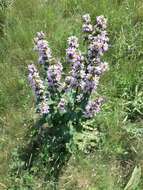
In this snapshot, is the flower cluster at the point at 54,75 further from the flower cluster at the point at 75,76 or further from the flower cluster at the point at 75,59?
the flower cluster at the point at 75,59

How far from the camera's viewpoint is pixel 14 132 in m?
3.99

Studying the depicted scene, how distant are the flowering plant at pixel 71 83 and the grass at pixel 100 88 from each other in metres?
0.34

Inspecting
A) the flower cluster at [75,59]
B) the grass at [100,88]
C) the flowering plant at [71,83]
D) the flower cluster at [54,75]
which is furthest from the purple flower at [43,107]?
the grass at [100,88]

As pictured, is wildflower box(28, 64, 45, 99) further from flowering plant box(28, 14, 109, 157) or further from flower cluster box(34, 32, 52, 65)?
flower cluster box(34, 32, 52, 65)

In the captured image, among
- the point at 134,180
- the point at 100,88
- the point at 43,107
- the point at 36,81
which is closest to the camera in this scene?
the point at 36,81

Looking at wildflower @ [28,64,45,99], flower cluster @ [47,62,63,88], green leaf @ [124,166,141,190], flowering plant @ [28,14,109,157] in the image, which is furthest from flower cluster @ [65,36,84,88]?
green leaf @ [124,166,141,190]

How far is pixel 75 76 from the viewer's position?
3.33 metres

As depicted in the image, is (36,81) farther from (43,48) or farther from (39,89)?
(43,48)

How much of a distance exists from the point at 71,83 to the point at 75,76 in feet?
0.25

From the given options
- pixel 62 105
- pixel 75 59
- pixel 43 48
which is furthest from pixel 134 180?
pixel 43 48

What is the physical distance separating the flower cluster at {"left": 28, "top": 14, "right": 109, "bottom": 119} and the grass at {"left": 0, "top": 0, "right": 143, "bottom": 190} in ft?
1.70

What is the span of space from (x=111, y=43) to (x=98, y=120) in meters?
0.92

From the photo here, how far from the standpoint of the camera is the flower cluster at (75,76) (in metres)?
3.25

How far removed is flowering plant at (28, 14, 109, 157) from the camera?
3264 millimetres
